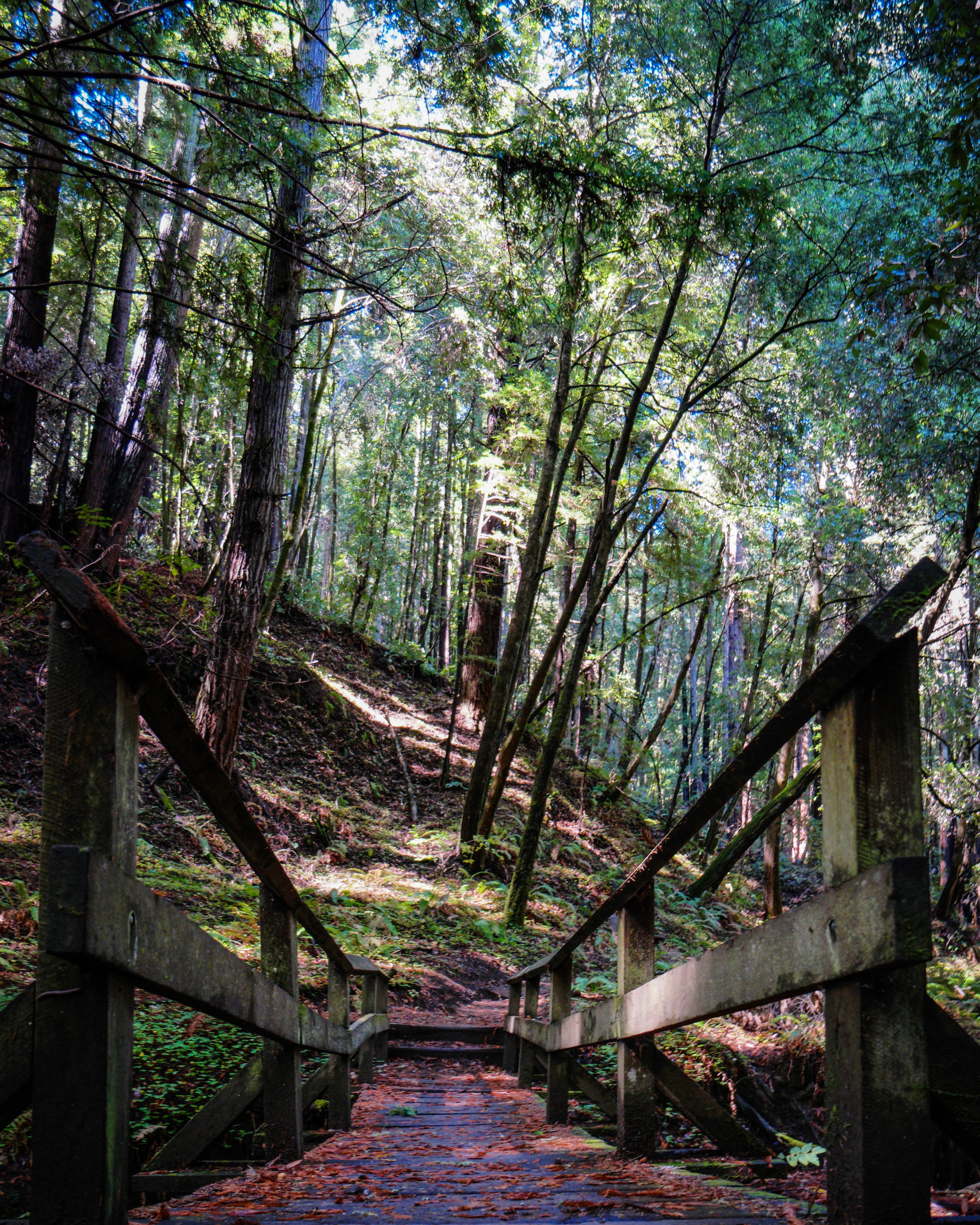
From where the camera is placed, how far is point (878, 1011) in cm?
184

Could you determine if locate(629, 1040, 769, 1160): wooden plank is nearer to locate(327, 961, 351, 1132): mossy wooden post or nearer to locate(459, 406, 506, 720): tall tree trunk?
locate(327, 961, 351, 1132): mossy wooden post

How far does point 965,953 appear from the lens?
11781mm

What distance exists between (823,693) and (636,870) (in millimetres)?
1538

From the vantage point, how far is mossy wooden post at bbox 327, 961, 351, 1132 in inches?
173

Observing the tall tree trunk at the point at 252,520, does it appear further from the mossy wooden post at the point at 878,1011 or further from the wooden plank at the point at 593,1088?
the mossy wooden post at the point at 878,1011

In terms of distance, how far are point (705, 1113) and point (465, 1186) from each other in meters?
0.99

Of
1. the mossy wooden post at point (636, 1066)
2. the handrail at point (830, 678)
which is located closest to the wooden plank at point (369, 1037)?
the mossy wooden post at point (636, 1066)

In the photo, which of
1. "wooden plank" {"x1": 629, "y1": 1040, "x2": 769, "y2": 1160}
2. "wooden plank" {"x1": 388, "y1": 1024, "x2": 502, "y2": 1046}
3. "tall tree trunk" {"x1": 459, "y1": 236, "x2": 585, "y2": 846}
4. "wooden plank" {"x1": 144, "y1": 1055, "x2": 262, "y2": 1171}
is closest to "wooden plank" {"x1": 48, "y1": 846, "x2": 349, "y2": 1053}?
"wooden plank" {"x1": 144, "y1": 1055, "x2": 262, "y2": 1171}

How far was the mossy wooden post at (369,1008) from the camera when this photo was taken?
6.08 meters

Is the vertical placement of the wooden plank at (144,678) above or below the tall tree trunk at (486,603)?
below

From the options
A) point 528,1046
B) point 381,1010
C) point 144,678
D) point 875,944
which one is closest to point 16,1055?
point 144,678

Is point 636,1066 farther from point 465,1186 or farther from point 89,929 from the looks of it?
point 89,929

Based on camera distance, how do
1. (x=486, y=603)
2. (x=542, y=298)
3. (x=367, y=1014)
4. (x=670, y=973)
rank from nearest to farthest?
(x=670, y=973) < (x=367, y=1014) < (x=542, y=298) < (x=486, y=603)

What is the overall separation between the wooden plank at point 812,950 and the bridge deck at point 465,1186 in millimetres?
517
